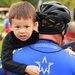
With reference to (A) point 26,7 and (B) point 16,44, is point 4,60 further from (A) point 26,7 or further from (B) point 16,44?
(A) point 26,7

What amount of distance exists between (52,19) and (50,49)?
24 centimetres

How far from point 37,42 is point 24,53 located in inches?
6.3

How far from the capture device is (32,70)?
264 cm

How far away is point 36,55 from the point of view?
265 cm

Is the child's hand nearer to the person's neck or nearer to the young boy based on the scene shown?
the young boy

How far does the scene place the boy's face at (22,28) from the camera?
2.67 m

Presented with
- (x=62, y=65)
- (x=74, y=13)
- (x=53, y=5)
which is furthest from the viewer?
(x=74, y=13)

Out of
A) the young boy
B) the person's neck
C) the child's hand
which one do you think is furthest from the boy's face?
the child's hand

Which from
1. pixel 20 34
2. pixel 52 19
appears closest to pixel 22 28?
pixel 20 34

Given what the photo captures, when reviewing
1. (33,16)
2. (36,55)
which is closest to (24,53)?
(36,55)

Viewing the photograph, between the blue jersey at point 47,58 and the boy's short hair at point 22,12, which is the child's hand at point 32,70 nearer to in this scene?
the blue jersey at point 47,58

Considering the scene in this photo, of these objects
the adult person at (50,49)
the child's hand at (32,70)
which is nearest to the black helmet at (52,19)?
the adult person at (50,49)

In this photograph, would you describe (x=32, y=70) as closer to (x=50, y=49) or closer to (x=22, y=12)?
(x=50, y=49)

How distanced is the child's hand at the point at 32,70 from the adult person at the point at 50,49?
1.2 inches
